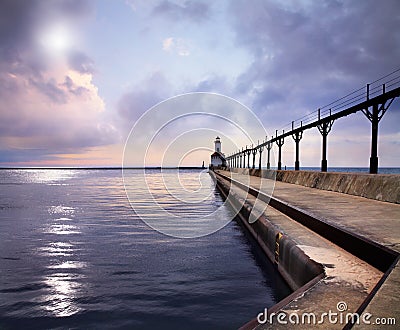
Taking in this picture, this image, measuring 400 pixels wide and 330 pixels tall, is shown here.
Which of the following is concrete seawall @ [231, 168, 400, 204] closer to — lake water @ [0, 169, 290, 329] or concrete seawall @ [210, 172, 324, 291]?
concrete seawall @ [210, 172, 324, 291]

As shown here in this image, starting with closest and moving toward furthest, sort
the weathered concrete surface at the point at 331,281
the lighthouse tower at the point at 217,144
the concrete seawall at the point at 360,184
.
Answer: the weathered concrete surface at the point at 331,281
the concrete seawall at the point at 360,184
the lighthouse tower at the point at 217,144

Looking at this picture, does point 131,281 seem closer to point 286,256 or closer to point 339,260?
point 286,256

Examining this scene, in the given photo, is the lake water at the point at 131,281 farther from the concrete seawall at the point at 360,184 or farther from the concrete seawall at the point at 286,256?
the concrete seawall at the point at 360,184

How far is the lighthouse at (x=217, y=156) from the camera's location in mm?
133950

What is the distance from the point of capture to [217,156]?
439 ft

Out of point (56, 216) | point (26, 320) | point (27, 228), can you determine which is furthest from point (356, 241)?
point (56, 216)

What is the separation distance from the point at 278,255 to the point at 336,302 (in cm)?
351

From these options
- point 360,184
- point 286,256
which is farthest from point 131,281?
point 360,184

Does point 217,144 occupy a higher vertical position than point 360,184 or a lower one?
higher

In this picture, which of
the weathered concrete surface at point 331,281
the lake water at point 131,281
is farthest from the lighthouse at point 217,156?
the weathered concrete surface at point 331,281

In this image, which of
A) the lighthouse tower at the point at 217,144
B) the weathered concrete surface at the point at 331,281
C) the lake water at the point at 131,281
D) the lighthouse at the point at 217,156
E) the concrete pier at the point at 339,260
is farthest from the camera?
the lighthouse tower at the point at 217,144

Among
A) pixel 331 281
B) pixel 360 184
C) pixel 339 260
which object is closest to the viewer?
pixel 331 281

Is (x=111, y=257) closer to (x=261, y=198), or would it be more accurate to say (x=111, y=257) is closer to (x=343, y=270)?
(x=343, y=270)

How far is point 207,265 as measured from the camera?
7.57 m
